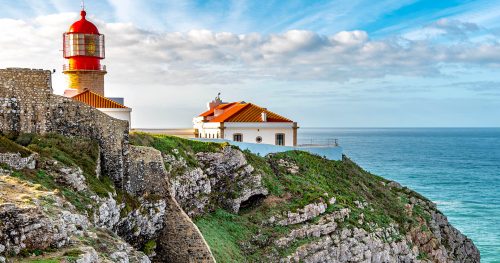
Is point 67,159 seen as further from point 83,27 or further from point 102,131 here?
point 83,27

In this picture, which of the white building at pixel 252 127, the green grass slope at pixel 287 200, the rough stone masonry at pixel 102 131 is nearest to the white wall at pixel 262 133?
the white building at pixel 252 127

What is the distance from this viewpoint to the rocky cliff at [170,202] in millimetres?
15070

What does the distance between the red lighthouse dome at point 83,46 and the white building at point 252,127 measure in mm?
11210

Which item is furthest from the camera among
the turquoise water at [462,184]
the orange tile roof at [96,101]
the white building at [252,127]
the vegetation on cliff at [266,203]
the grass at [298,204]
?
the turquoise water at [462,184]

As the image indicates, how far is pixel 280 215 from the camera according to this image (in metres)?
31.6

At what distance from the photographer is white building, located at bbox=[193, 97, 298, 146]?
4477cm

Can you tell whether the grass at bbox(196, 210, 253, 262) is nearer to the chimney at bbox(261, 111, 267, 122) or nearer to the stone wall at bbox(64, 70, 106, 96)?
the chimney at bbox(261, 111, 267, 122)

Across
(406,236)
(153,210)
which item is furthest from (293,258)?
(406,236)

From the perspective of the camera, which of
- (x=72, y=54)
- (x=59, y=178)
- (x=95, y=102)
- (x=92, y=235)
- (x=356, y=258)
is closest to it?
(x=92, y=235)

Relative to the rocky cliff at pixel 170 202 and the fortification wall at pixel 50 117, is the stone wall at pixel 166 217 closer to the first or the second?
the rocky cliff at pixel 170 202

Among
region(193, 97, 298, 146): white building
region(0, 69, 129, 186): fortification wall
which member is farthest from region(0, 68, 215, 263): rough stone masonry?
region(193, 97, 298, 146): white building

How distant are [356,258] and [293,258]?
4.84m

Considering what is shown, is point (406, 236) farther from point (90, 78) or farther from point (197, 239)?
point (90, 78)

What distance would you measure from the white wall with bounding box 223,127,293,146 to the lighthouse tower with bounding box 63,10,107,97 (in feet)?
37.0
